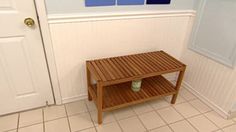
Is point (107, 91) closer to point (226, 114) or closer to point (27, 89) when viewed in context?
point (27, 89)

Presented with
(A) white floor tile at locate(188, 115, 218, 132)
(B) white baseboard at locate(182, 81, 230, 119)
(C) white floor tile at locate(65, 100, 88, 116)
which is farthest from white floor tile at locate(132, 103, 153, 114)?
(B) white baseboard at locate(182, 81, 230, 119)

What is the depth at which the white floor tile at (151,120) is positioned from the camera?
1.70m

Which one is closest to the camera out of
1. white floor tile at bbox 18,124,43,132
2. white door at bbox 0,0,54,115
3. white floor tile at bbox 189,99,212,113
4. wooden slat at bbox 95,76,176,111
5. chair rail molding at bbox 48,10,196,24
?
white door at bbox 0,0,54,115

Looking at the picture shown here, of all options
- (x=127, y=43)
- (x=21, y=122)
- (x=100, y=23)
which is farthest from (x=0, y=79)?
(x=127, y=43)

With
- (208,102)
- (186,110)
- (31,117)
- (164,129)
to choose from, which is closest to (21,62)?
(31,117)

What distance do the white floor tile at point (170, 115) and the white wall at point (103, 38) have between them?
Result: 0.70 metres

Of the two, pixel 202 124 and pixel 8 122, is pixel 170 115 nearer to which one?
pixel 202 124

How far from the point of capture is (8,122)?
1656 millimetres

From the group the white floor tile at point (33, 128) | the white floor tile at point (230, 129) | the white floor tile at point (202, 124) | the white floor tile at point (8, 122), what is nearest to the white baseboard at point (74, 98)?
the white floor tile at point (33, 128)

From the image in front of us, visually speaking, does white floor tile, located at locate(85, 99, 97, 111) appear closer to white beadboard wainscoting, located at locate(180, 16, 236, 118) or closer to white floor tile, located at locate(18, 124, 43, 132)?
white floor tile, located at locate(18, 124, 43, 132)

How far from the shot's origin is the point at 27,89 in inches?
66.2

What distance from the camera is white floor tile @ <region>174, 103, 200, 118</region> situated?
185cm

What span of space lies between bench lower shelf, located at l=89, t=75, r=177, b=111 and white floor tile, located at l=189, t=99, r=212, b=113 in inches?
13.2

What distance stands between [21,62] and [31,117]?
1.87 ft
